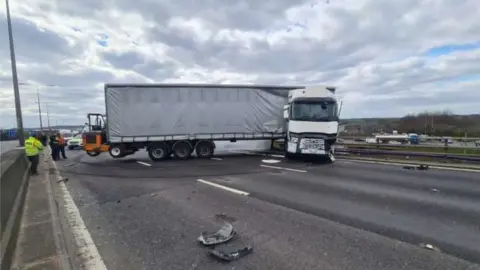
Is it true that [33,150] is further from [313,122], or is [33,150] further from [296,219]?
[313,122]

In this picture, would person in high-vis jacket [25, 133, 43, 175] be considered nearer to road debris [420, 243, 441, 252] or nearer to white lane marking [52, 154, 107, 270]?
white lane marking [52, 154, 107, 270]

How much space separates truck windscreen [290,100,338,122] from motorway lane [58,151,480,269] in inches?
202

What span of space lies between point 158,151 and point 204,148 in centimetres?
260

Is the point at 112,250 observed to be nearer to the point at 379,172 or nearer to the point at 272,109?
the point at 379,172

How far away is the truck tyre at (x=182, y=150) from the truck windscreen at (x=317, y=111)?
6.34 meters

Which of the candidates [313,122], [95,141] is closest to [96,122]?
[95,141]

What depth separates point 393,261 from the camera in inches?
159

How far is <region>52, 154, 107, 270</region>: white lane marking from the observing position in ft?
13.6

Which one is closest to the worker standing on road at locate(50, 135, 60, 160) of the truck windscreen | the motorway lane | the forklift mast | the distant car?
the forklift mast

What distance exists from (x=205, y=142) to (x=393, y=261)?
49.0ft

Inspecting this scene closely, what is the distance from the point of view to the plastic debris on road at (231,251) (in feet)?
13.9

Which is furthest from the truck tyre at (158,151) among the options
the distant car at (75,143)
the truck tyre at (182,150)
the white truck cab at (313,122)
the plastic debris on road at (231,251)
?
the distant car at (75,143)

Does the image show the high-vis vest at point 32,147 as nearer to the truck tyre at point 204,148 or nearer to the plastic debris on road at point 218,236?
the truck tyre at point 204,148

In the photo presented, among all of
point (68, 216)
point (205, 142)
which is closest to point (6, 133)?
point (205, 142)
